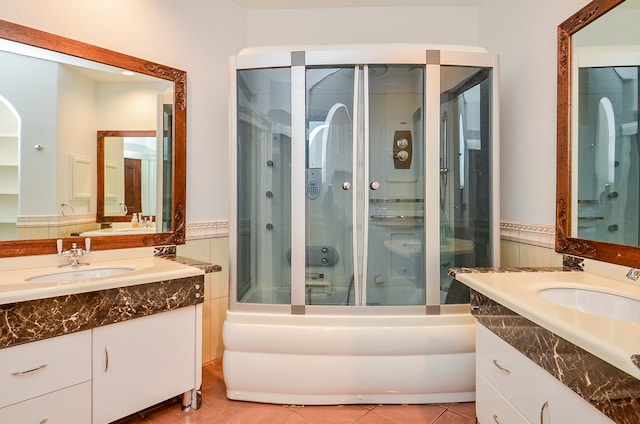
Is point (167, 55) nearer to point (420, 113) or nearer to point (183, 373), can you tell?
point (420, 113)

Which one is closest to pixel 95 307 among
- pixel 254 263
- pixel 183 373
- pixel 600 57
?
pixel 183 373

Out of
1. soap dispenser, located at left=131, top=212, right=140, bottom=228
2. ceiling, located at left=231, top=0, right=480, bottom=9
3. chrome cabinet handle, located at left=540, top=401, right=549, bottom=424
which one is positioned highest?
ceiling, located at left=231, top=0, right=480, bottom=9

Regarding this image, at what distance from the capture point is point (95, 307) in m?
1.38

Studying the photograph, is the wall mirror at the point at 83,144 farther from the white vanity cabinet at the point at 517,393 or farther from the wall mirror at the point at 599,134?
the wall mirror at the point at 599,134

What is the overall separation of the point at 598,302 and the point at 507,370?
1.41 ft

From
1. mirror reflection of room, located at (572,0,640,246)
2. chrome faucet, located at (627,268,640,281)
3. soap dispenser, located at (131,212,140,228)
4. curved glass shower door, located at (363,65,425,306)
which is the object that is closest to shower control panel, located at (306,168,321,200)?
curved glass shower door, located at (363,65,425,306)

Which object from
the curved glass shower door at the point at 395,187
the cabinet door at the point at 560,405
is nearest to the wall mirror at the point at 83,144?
the curved glass shower door at the point at 395,187

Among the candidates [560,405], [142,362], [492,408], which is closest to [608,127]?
[560,405]

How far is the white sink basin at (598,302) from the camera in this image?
1121mm

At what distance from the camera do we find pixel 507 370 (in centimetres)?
119

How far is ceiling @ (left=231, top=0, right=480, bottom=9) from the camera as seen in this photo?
2412 mm

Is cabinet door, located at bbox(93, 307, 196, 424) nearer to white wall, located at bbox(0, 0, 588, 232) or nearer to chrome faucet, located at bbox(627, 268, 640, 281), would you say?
white wall, located at bbox(0, 0, 588, 232)

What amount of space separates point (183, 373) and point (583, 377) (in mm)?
1666

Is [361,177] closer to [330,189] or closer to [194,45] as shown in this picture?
[330,189]
